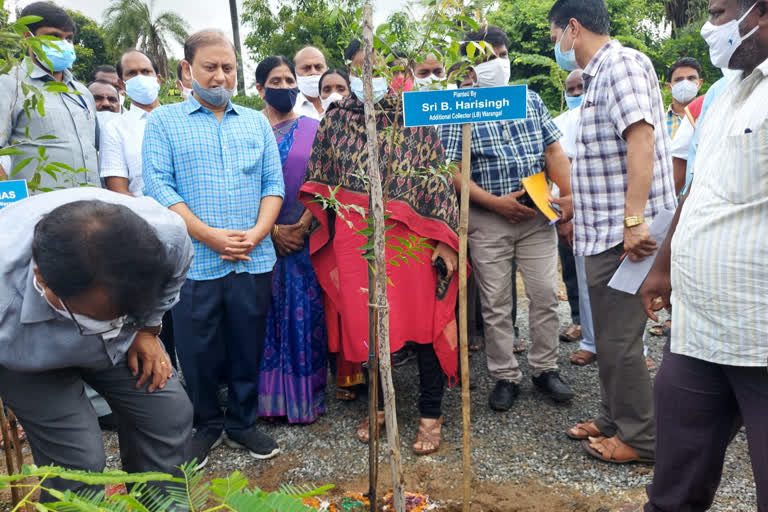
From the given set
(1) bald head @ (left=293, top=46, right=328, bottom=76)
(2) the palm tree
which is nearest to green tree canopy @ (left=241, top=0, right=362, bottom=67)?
(2) the palm tree

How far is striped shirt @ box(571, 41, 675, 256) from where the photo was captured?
252cm

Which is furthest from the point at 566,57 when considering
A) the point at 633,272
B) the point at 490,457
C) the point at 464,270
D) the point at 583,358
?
the point at 583,358

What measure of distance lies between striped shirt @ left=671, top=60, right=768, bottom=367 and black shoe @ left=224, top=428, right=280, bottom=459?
2105mm

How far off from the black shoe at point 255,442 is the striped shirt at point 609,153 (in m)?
1.87

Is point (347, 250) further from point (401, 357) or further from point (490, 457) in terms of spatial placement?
point (401, 357)

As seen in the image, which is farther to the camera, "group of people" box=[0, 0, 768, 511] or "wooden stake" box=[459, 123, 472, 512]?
"wooden stake" box=[459, 123, 472, 512]

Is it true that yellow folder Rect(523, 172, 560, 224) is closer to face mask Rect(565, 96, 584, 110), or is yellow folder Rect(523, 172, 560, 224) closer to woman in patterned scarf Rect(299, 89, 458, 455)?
woman in patterned scarf Rect(299, 89, 458, 455)

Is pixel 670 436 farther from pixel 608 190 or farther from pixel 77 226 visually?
pixel 77 226

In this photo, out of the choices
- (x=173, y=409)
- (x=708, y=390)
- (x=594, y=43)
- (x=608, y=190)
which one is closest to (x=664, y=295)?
(x=708, y=390)

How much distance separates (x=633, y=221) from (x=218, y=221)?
194 centimetres

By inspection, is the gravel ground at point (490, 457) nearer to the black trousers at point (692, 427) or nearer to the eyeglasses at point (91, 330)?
the black trousers at point (692, 427)

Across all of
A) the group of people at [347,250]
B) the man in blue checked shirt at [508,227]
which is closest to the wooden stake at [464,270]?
the group of people at [347,250]

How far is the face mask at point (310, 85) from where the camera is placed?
470 cm

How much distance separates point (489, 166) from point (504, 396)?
135 cm
